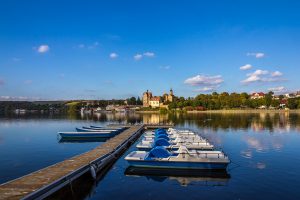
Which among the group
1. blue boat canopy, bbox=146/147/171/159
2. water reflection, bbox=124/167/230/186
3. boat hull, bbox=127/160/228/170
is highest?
blue boat canopy, bbox=146/147/171/159

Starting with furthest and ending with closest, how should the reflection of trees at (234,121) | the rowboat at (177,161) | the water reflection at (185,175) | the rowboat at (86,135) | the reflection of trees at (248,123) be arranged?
the reflection of trees at (234,121) → the reflection of trees at (248,123) → the rowboat at (86,135) → the rowboat at (177,161) → the water reflection at (185,175)

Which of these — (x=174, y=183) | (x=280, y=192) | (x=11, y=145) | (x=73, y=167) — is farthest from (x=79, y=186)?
(x=11, y=145)

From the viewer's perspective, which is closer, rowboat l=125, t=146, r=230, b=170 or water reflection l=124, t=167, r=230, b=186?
water reflection l=124, t=167, r=230, b=186

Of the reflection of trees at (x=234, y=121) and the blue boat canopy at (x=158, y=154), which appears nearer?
Result: the blue boat canopy at (x=158, y=154)

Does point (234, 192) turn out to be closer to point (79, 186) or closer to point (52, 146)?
point (79, 186)

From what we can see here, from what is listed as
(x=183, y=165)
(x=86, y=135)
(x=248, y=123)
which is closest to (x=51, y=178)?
(x=183, y=165)

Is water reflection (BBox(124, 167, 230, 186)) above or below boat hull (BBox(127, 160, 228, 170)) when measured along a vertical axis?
below

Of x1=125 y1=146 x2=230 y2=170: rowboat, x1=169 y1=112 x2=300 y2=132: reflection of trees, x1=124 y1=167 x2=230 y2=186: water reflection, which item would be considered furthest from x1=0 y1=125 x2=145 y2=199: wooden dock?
x1=169 y1=112 x2=300 y2=132: reflection of trees

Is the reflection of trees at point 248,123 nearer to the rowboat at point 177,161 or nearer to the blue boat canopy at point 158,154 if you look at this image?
the rowboat at point 177,161

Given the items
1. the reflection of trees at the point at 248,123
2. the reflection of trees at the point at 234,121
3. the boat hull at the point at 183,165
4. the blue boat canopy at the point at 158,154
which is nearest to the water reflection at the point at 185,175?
the boat hull at the point at 183,165

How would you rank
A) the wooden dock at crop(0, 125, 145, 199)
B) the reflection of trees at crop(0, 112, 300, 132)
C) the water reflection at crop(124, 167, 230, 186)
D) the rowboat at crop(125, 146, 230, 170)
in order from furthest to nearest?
the reflection of trees at crop(0, 112, 300, 132) < the rowboat at crop(125, 146, 230, 170) < the water reflection at crop(124, 167, 230, 186) < the wooden dock at crop(0, 125, 145, 199)

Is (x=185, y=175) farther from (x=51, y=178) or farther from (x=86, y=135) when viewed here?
(x=86, y=135)

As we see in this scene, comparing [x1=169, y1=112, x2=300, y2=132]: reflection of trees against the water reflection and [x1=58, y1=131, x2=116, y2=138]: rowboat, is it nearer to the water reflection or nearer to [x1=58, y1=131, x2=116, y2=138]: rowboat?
[x1=58, y1=131, x2=116, y2=138]: rowboat

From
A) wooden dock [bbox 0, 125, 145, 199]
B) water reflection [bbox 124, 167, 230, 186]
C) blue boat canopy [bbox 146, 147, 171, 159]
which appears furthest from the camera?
blue boat canopy [bbox 146, 147, 171, 159]
